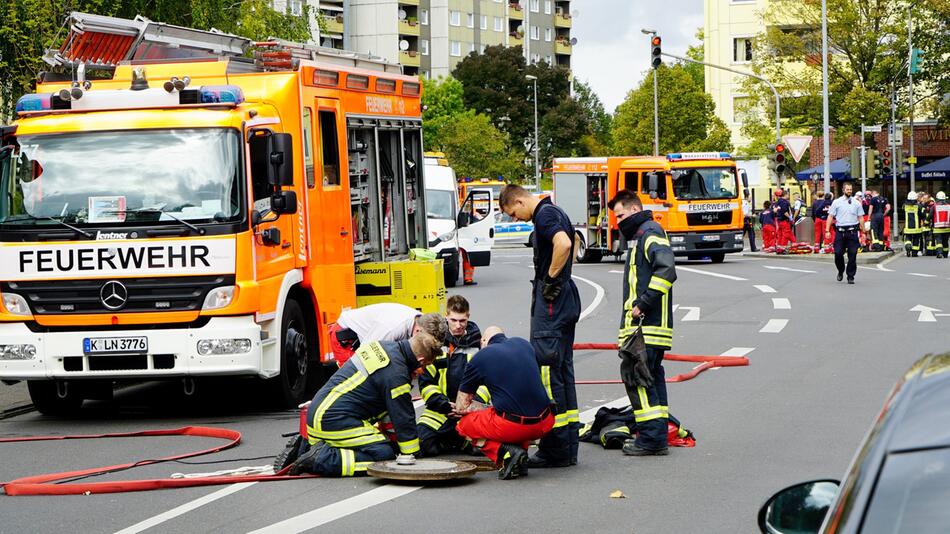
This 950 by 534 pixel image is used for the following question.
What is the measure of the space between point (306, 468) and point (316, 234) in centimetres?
417

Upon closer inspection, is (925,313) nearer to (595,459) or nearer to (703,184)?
(595,459)

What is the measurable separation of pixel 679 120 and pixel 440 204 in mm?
49757

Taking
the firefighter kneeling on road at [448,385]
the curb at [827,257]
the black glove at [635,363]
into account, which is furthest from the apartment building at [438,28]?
the black glove at [635,363]

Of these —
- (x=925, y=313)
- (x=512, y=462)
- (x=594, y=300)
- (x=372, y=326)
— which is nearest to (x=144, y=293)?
(x=372, y=326)

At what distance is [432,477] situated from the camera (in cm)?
876

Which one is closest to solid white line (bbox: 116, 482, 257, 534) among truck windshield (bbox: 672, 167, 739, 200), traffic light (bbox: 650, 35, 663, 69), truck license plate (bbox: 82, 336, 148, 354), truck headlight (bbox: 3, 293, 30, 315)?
truck license plate (bbox: 82, 336, 148, 354)

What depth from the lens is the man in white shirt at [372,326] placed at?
424 inches

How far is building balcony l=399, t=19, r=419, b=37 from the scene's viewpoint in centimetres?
10756

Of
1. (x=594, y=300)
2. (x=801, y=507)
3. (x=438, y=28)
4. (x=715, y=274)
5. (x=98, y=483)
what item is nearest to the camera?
(x=801, y=507)

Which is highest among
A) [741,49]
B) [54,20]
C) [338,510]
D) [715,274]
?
[741,49]

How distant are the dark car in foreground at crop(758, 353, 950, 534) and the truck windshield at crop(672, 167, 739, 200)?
34202 millimetres

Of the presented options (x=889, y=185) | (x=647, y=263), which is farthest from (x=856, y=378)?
(x=889, y=185)

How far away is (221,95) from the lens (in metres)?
11.9

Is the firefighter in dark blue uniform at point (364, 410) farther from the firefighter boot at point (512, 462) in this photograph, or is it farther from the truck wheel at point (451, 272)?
the truck wheel at point (451, 272)
